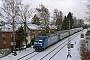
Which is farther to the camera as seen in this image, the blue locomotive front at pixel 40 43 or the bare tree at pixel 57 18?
the bare tree at pixel 57 18

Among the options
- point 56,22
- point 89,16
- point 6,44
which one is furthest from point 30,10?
point 56,22

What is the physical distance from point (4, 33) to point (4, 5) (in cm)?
2558

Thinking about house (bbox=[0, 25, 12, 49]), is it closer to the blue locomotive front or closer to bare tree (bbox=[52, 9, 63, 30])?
the blue locomotive front

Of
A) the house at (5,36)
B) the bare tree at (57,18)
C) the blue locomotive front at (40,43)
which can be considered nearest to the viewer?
the blue locomotive front at (40,43)

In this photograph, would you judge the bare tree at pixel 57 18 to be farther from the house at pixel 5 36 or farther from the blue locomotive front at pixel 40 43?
the blue locomotive front at pixel 40 43

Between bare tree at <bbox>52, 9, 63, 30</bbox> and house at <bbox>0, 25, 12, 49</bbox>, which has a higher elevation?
bare tree at <bbox>52, 9, 63, 30</bbox>

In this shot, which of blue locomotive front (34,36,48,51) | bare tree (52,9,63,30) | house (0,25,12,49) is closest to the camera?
blue locomotive front (34,36,48,51)

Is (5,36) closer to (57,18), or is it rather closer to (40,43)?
(40,43)

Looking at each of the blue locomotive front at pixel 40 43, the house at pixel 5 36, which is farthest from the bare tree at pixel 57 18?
the blue locomotive front at pixel 40 43

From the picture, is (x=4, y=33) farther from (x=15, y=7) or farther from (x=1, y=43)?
(x=15, y=7)

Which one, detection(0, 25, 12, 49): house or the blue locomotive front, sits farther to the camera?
detection(0, 25, 12, 49): house

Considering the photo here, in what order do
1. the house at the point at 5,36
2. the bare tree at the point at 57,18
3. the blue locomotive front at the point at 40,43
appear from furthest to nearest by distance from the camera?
the bare tree at the point at 57,18
the house at the point at 5,36
the blue locomotive front at the point at 40,43

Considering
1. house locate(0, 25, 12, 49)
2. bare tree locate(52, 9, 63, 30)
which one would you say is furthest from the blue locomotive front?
bare tree locate(52, 9, 63, 30)

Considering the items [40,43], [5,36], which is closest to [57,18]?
[5,36]
